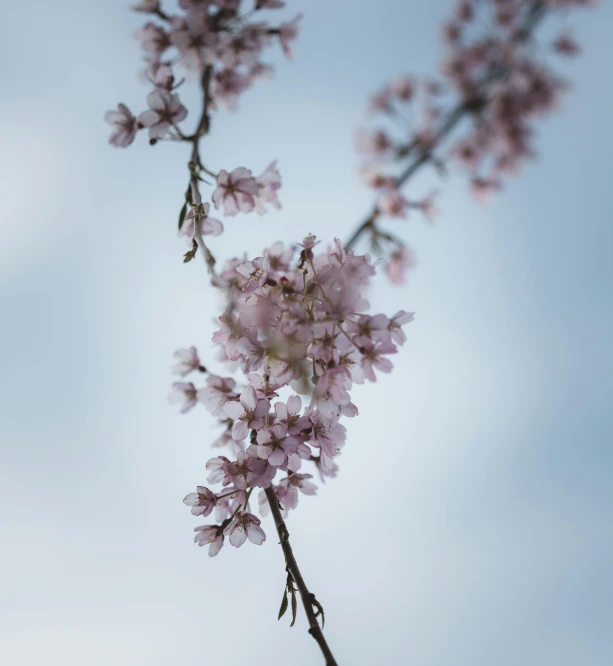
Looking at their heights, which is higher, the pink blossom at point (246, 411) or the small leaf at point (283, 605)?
the pink blossom at point (246, 411)

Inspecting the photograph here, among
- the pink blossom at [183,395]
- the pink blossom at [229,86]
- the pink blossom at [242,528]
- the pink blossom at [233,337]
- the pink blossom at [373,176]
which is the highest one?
the pink blossom at [373,176]

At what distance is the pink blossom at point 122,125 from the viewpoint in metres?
1.89

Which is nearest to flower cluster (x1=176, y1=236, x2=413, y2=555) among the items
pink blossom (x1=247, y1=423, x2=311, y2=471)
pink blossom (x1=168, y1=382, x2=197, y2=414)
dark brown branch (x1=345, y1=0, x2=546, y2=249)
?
pink blossom (x1=247, y1=423, x2=311, y2=471)

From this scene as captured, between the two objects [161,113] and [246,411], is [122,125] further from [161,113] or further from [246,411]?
[246,411]

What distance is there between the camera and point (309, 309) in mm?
1524

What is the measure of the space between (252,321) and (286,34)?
1458 millimetres

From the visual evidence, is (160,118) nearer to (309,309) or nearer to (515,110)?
(309,309)

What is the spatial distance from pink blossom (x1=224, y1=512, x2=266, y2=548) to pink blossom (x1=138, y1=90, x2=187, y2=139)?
135 centimetres

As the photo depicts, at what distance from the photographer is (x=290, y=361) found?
1.41 m

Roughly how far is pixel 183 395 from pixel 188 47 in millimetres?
1417

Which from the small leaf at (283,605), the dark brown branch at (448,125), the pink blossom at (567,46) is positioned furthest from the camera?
the pink blossom at (567,46)

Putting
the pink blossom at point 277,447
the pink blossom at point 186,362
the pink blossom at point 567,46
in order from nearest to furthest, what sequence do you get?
1. the pink blossom at point 277,447
2. the pink blossom at point 186,362
3. the pink blossom at point 567,46

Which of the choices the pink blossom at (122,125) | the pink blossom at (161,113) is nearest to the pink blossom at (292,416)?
the pink blossom at (161,113)

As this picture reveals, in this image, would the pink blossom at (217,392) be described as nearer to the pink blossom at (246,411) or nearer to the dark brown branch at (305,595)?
the pink blossom at (246,411)
